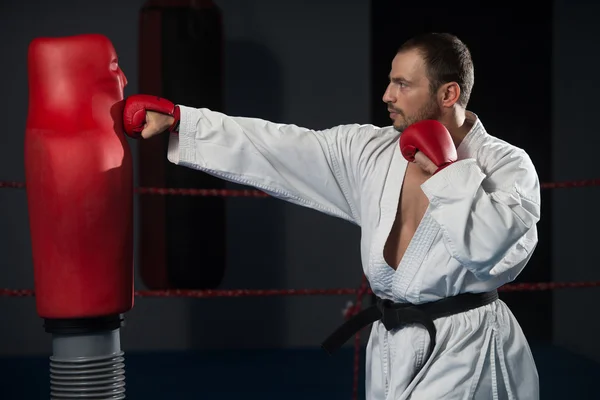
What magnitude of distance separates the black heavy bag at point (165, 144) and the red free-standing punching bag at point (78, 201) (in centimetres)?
303

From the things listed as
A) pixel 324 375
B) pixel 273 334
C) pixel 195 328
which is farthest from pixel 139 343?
pixel 324 375

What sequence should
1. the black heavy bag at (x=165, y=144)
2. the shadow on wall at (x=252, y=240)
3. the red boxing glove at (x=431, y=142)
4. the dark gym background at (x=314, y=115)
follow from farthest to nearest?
the shadow on wall at (x=252, y=240)
the dark gym background at (x=314, y=115)
the black heavy bag at (x=165, y=144)
the red boxing glove at (x=431, y=142)

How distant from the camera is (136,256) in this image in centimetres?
546

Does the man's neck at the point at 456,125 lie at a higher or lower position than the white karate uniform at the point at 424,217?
higher

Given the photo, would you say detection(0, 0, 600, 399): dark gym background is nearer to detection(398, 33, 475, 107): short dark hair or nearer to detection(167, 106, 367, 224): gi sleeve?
detection(167, 106, 367, 224): gi sleeve

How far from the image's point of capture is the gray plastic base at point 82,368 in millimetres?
1736

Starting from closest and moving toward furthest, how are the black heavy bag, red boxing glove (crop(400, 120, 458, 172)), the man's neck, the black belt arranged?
1. red boxing glove (crop(400, 120, 458, 172))
2. the black belt
3. the man's neck
4. the black heavy bag

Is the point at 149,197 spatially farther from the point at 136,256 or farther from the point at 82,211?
the point at 82,211

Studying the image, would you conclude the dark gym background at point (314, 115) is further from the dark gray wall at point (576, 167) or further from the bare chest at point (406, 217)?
the bare chest at point (406, 217)

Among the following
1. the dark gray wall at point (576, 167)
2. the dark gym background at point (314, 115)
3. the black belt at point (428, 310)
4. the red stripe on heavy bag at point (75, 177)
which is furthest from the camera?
the dark gym background at point (314, 115)

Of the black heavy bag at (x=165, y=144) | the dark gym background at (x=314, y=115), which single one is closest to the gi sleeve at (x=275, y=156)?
the black heavy bag at (x=165, y=144)

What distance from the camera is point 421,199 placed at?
1998 mm

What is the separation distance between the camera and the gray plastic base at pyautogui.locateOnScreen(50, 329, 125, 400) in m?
1.74

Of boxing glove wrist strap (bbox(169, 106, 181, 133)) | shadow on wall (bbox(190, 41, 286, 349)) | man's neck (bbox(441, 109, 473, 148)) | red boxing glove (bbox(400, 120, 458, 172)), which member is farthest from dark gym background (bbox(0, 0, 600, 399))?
red boxing glove (bbox(400, 120, 458, 172))
